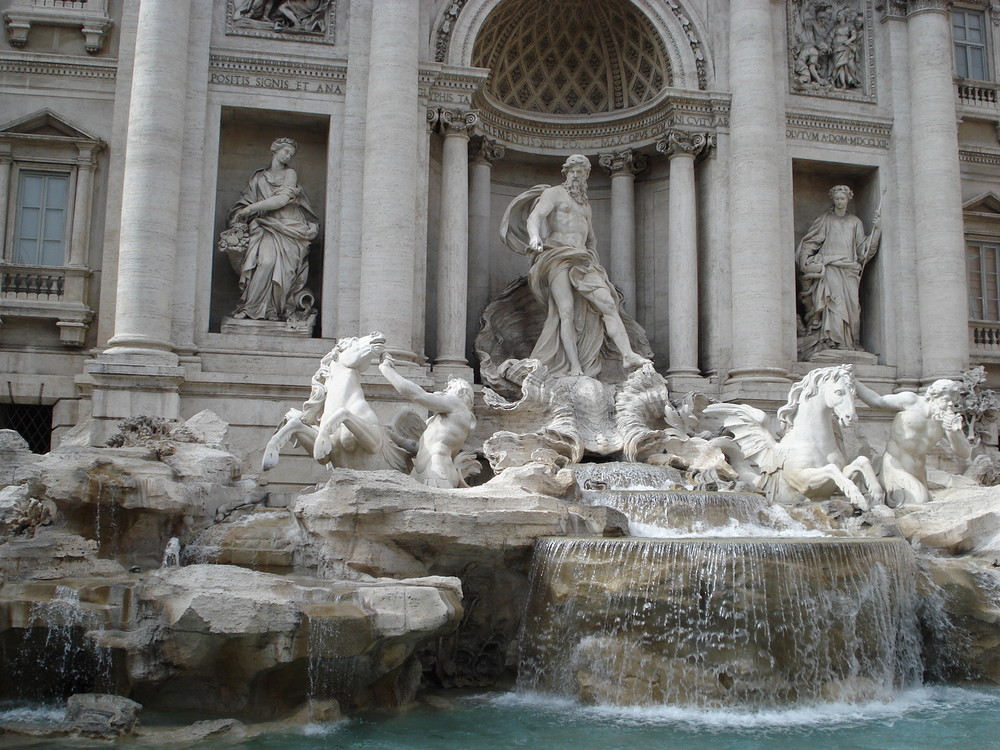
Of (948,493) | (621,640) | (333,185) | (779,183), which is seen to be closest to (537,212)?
(333,185)

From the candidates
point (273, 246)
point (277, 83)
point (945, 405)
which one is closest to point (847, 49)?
point (945, 405)

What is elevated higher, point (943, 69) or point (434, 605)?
point (943, 69)

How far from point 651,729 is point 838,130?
41.2ft

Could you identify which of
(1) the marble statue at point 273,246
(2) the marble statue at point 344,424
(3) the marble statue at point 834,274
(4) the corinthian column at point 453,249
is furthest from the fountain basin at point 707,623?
(3) the marble statue at point 834,274

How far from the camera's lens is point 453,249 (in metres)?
15.7

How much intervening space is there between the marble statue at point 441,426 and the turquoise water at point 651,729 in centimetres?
327

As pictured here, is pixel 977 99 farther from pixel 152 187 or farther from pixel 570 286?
pixel 152 187

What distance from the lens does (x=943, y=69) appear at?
1759cm

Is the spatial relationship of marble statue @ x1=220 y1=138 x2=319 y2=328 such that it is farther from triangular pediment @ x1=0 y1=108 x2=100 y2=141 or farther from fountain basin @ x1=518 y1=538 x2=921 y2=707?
fountain basin @ x1=518 y1=538 x2=921 y2=707

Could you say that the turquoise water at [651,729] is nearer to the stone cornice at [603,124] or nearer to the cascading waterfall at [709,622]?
the cascading waterfall at [709,622]

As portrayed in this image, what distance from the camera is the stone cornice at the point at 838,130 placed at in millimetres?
17484

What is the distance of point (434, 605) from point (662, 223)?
36.3ft

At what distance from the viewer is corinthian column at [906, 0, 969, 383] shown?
16859 mm

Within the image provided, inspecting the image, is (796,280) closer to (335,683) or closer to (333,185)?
(333,185)
